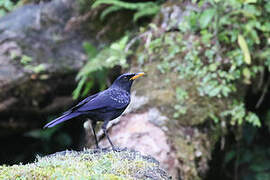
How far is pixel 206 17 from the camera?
240 inches

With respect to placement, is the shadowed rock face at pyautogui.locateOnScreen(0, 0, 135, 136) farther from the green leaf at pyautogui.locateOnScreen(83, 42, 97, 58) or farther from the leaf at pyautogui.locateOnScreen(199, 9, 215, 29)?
the leaf at pyautogui.locateOnScreen(199, 9, 215, 29)

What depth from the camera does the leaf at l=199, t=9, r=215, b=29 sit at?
604 centimetres

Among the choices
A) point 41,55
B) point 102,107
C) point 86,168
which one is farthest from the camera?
point 41,55

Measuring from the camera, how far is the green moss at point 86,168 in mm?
2537

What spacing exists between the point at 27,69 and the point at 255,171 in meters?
5.44

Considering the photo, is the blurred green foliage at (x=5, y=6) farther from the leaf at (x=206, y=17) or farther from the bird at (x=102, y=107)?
the bird at (x=102, y=107)

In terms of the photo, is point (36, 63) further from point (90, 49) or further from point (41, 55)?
point (90, 49)

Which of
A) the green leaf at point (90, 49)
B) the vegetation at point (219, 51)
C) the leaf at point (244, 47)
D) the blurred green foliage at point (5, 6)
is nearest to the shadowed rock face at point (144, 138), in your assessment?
the vegetation at point (219, 51)

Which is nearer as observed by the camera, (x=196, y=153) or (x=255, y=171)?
(x=196, y=153)

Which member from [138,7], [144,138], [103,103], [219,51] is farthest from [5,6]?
[103,103]

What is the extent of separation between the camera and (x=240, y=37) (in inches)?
237

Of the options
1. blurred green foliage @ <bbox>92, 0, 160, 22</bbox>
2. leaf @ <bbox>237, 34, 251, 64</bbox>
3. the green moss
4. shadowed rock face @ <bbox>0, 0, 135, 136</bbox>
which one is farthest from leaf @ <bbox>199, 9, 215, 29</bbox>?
the green moss

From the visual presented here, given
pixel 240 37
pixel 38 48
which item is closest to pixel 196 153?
pixel 240 37

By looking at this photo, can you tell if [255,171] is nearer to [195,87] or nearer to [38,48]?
[195,87]
